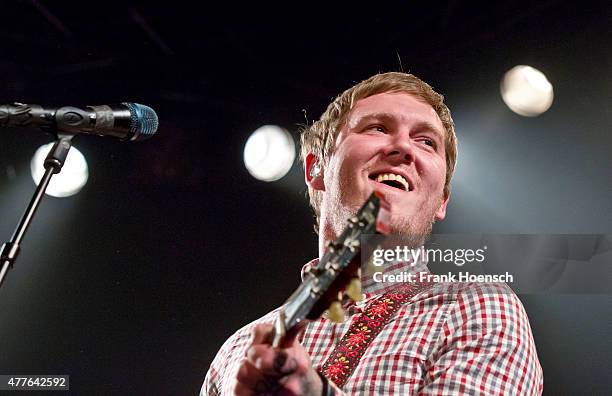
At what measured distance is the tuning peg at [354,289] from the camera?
1.18 metres

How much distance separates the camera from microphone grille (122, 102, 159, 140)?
80.6 inches

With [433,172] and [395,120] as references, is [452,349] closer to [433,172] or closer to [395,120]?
[433,172]

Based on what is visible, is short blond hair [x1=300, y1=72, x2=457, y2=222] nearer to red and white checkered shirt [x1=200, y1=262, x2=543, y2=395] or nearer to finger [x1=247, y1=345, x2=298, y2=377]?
red and white checkered shirt [x1=200, y1=262, x2=543, y2=395]

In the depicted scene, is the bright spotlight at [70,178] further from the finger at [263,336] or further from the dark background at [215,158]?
the finger at [263,336]

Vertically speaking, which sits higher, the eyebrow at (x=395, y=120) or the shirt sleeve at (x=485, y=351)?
the eyebrow at (x=395, y=120)

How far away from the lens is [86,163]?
436cm

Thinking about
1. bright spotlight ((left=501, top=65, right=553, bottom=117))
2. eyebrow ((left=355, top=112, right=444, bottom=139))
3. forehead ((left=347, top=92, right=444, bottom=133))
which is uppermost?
bright spotlight ((left=501, top=65, right=553, bottom=117))

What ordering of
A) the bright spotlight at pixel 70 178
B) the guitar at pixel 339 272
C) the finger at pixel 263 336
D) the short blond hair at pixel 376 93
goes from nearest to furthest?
the guitar at pixel 339 272 → the finger at pixel 263 336 → the short blond hair at pixel 376 93 → the bright spotlight at pixel 70 178

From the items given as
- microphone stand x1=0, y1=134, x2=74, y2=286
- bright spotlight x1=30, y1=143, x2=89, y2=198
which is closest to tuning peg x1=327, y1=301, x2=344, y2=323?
microphone stand x1=0, y1=134, x2=74, y2=286

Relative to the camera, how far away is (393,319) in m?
2.01

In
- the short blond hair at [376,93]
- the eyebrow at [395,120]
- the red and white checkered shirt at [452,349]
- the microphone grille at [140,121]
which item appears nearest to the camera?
the red and white checkered shirt at [452,349]

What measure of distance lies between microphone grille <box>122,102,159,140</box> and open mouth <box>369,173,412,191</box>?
769mm

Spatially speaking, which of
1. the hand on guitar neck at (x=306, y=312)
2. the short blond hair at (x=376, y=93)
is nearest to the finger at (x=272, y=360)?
the hand on guitar neck at (x=306, y=312)

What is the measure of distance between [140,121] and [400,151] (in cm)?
86
